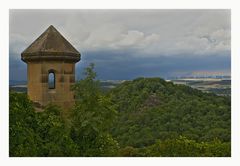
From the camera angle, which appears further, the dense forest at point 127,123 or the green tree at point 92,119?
the green tree at point 92,119

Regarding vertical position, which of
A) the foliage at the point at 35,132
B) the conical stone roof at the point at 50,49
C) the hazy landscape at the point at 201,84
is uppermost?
the conical stone roof at the point at 50,49

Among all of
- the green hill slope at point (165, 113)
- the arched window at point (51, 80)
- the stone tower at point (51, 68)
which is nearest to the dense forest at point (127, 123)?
the green hill slope at point (165, 113)

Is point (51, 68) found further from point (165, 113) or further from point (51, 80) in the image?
point (165, 113)

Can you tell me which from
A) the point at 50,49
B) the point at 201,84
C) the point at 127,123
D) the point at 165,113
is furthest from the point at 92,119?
the point at 201,84

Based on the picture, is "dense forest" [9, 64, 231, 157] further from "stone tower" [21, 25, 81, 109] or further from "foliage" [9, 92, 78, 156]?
"stone tower" [21, 25, 81, 109]

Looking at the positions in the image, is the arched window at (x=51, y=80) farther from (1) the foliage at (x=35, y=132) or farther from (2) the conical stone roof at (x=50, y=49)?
(1) the foliage at (x=35, y=132)

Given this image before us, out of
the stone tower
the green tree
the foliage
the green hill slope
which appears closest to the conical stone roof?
the stone tower

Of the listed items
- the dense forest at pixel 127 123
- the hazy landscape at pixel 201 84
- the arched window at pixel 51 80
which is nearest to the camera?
the dense forest at pixel 127 123
